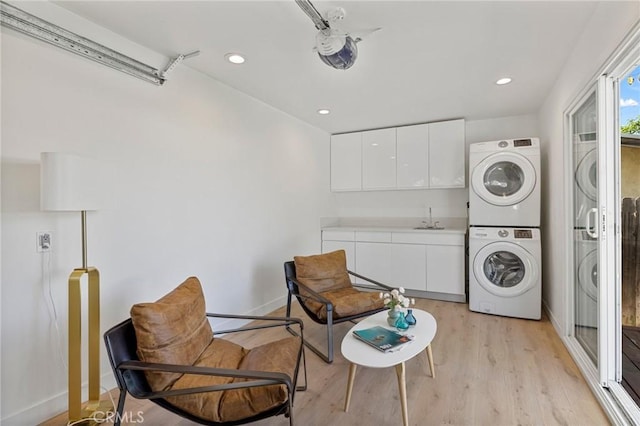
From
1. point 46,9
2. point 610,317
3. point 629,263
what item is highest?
point 46,9

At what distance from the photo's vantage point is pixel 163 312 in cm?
158

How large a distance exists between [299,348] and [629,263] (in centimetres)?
232

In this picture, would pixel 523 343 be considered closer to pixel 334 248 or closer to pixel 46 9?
pixel 334 248

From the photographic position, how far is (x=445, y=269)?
3.84 metres

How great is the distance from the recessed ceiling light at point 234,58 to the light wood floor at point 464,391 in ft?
8.00

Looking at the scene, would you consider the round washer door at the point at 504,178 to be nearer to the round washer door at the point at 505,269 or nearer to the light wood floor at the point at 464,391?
the round washer door at the point at 505,269

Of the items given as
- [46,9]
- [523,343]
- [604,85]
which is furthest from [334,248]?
[46,9]

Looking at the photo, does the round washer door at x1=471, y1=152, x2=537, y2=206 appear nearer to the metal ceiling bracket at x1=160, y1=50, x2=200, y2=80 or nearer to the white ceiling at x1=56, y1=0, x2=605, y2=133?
the white ceiling at x1=56, y1=0, x2=605, y2=133

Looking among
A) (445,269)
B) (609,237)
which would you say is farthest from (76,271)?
(445,269)

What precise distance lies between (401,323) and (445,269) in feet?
6.85

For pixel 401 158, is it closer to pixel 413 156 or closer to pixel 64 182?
pixel 413 156

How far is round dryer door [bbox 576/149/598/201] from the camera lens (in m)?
2.03

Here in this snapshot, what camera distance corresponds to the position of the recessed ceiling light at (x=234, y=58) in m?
2.37

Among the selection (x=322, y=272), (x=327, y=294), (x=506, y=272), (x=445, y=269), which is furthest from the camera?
(x=445, y=269)
